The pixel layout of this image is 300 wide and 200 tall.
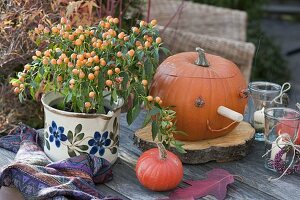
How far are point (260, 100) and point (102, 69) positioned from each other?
587mm

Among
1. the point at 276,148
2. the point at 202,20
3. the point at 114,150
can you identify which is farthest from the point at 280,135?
the point at 202,20

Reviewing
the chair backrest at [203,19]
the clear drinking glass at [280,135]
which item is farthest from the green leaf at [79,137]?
the chair backrest at [203,19]

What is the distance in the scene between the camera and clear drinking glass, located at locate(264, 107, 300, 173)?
1525 millimetres

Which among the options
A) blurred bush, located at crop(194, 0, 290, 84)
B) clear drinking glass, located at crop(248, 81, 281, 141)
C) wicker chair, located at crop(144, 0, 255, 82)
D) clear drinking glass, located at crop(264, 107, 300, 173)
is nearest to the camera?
clear drinking glass, located at crop(264, 107, 300, 173)

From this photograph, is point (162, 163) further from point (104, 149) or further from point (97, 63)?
point (97, 63)

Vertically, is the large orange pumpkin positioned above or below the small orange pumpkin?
above

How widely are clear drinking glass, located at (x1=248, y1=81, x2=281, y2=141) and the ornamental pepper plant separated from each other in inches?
16.5

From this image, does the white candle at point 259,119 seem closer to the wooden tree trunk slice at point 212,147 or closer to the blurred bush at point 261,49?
the wooden tree trunk slice at point 212,147

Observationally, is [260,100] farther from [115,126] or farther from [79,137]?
[79,137]

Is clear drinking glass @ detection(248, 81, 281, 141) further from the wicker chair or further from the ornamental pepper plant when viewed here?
the wicker chair

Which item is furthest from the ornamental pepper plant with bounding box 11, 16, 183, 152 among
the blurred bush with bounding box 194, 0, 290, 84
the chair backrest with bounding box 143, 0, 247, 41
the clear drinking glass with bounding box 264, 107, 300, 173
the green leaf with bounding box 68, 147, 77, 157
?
the blurred bush with bounding box 194, 0, 290, 84

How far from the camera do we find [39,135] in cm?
170

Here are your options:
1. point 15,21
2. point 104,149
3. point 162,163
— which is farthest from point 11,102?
point 162,163

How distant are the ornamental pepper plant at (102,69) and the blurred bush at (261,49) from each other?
239 centimetres
